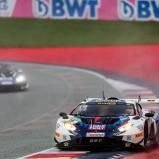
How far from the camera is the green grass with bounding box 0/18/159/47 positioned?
109ft

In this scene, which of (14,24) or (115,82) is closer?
(115,82)

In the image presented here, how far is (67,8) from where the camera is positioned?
31188 mm

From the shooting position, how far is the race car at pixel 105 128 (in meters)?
12.2

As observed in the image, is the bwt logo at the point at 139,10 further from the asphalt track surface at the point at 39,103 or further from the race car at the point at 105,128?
the race car at the point at 105,128

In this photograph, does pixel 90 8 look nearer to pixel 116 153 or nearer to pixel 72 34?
pixel 72 34

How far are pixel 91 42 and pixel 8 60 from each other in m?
4.26

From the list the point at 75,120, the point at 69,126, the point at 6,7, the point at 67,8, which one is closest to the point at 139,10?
the point at 67,8

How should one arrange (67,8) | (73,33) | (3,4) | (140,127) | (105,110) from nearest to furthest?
(140,127) → (105,110) → (3,4) → (67,8) → (73,33)

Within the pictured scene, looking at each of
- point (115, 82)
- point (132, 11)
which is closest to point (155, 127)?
point (115, 82)

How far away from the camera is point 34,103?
78.3 ft

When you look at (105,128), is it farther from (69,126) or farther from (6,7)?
(6,7)

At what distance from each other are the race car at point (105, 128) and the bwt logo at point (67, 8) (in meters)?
18.0

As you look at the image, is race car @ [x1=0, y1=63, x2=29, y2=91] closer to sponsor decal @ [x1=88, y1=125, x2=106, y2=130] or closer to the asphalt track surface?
the asphalt track surface

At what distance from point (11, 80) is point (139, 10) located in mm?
6824
